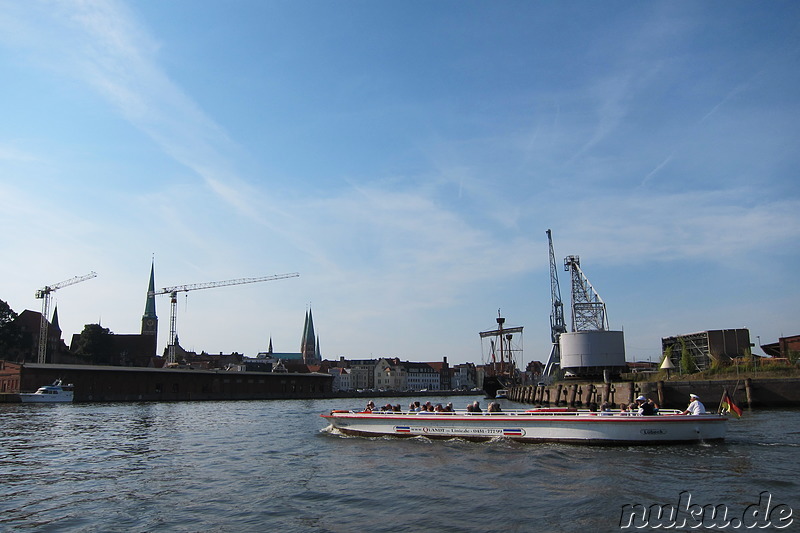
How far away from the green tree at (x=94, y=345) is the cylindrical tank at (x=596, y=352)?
91328 mm

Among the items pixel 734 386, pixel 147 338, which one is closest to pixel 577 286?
pixel 734 386

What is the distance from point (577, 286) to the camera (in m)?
101

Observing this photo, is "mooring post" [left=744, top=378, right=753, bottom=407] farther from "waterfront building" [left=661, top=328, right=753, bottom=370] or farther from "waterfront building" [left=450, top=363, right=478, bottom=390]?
"waterfront building" [left=450, top=363, right=478, bottom=390]

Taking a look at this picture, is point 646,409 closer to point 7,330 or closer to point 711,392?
point 711,392

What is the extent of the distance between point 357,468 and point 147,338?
13847 centimetres

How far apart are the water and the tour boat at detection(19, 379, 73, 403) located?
173 ft

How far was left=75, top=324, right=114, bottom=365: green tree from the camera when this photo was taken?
115312 millimetres

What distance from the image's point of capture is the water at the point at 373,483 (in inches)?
535

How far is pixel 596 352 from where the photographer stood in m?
71.6

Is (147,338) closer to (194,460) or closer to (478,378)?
(478,378)

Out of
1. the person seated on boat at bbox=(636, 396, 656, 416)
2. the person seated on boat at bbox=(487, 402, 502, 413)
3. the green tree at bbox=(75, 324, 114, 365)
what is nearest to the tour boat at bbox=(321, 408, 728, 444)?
the person seated on boat at bbox=(487, 402, 502, 413)

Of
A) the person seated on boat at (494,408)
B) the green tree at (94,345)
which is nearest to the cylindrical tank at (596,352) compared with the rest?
the person seated on boat at (494,408)

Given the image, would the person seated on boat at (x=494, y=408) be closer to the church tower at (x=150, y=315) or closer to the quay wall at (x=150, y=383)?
the quay wall at (x=150, y=383)

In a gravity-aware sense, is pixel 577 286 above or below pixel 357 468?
above
